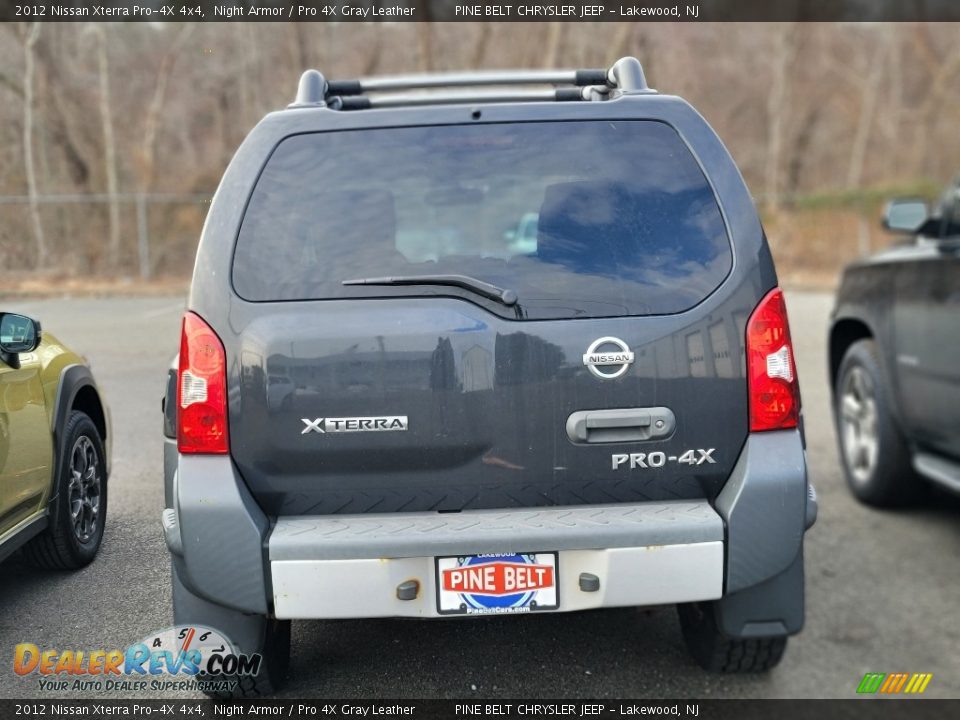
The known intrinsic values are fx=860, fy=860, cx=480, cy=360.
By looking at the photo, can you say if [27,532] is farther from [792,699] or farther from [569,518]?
[792,699]

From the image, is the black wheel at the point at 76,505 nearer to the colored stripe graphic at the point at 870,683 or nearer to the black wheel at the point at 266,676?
the black wheel at the point at 266,676

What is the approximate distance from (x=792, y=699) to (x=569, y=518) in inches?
41.6

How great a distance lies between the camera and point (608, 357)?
2.44 meters

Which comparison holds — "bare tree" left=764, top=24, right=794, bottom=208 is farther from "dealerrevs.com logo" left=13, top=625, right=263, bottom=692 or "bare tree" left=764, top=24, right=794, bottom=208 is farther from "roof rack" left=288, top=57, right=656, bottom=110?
"dealerrevs.com logo" left=13, top=625, right=263, bottom=692

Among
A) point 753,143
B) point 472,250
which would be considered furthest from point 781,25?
point 472,250

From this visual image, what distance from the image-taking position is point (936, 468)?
4105mm

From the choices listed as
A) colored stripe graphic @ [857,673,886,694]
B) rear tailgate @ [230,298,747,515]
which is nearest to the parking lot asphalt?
colored stripe graphic @ [857,673,886,694]

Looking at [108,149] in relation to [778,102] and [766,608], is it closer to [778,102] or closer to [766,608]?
[766,608]

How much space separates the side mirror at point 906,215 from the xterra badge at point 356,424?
338 cm

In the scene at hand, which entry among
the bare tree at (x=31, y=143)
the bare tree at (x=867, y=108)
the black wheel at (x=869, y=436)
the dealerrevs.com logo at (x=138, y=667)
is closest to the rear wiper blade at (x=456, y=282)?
the dealerrevs.com logo at (x=138, y=667)

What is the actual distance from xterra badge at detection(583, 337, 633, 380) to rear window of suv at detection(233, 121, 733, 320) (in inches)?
3.7

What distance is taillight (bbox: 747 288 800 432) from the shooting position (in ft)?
8.17

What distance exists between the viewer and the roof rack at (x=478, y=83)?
115 inches

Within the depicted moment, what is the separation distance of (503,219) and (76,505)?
2177 mm
